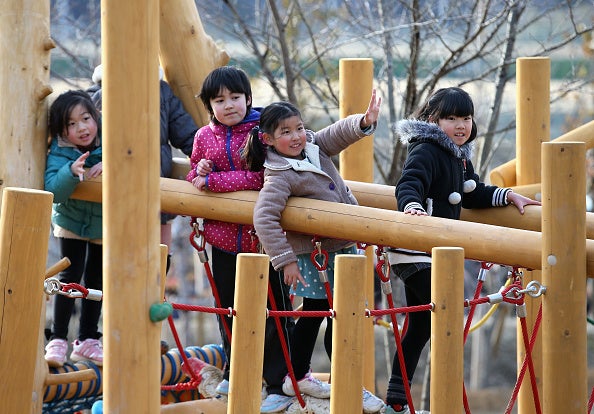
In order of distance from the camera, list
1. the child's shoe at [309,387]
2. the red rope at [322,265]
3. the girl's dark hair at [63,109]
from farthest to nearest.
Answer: the girl's dark hair at [63,109] < the child's shoe at [309,387] < the red rope at [322,265]

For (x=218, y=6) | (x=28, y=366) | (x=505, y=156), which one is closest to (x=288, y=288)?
(x=28, y=366)

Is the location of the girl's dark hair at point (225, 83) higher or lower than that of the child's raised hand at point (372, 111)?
higher

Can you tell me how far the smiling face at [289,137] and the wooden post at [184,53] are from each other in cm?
104

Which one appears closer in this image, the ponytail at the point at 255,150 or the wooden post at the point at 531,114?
the ponytail at the point at 255,150

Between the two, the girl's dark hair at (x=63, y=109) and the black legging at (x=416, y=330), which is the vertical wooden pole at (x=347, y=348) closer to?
the black legging at (x=416, y=330)

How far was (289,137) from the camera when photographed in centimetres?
408

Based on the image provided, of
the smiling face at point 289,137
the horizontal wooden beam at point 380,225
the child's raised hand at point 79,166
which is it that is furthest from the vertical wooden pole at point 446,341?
the child's raised hand at point 79,166

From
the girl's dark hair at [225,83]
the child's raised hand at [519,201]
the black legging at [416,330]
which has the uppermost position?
the girl's dark hair at [225,83]

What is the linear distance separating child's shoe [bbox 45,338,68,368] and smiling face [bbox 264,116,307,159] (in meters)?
1.44

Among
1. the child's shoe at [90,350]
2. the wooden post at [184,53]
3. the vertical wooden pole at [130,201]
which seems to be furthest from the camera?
the wooden post at [184,53]

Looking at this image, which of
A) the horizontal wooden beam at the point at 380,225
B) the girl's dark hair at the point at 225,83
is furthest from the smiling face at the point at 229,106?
the horizontal wooden beam at the point at 380,225

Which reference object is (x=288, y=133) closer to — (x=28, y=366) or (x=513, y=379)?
(x=28, y=366)

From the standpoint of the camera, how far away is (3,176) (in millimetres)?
4305

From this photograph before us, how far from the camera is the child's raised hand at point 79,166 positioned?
4.27 m
